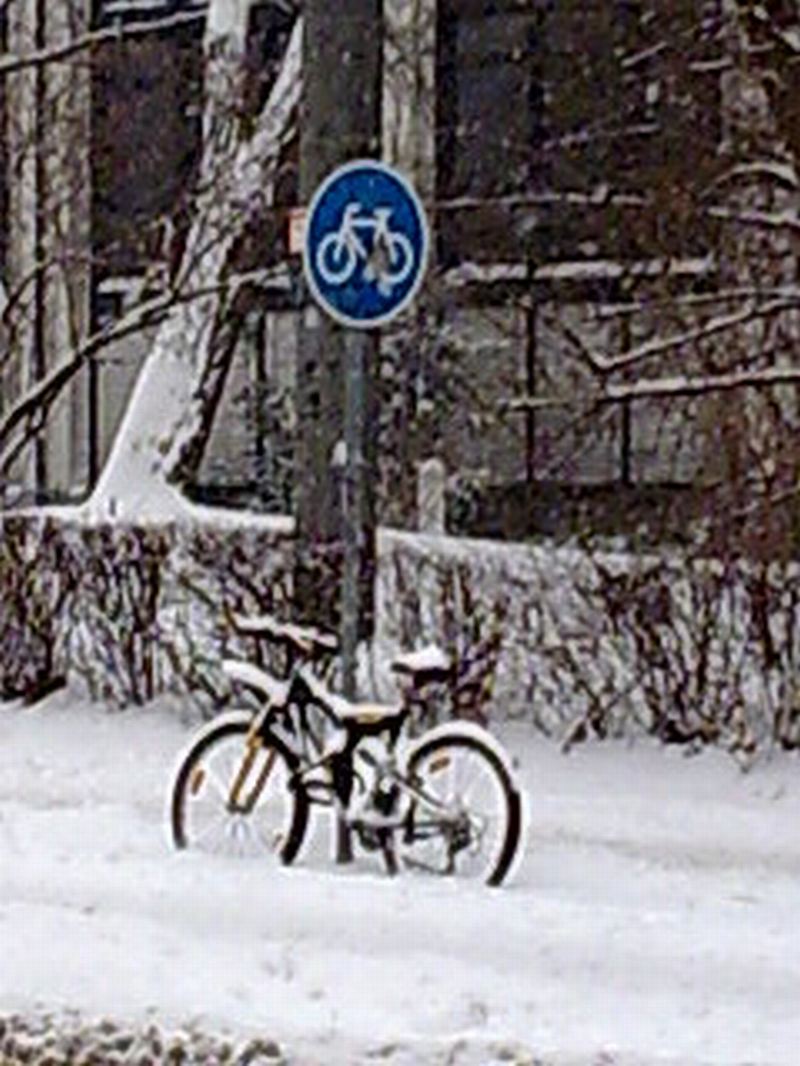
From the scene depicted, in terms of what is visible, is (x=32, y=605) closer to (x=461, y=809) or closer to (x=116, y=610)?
(x=116, y=610)

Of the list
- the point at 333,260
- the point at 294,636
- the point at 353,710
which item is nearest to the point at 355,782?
the point at 353,710

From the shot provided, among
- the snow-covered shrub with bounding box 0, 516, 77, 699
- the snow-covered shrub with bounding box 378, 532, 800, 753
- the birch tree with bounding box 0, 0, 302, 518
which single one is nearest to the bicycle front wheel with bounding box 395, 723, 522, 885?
the snow-covered shrub with bounding box 378, 532, 800, 753

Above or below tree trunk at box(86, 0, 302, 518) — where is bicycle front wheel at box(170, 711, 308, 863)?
below

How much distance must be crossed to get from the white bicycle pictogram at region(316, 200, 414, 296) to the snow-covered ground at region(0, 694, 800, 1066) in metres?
2.31

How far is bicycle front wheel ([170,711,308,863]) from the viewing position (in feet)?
34.7

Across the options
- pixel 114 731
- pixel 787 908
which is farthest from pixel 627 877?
pixel 114 731

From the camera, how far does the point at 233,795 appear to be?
10609 mm

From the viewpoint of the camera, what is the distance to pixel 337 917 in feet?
29.7

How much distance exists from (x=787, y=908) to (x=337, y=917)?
186cm

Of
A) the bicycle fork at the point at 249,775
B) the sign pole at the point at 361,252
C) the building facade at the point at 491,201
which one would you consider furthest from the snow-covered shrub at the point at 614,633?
the bicycle fork at the point at 249,775

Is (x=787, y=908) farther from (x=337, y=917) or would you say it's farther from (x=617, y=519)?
(x=617, y=519)

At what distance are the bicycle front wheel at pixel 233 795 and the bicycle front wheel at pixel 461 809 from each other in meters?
0.50

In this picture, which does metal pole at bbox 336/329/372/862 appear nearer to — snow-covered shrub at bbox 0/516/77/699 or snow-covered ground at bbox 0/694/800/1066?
snow-covered ground at bbox 0/694/800/1066

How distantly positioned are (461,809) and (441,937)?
1.50 m
